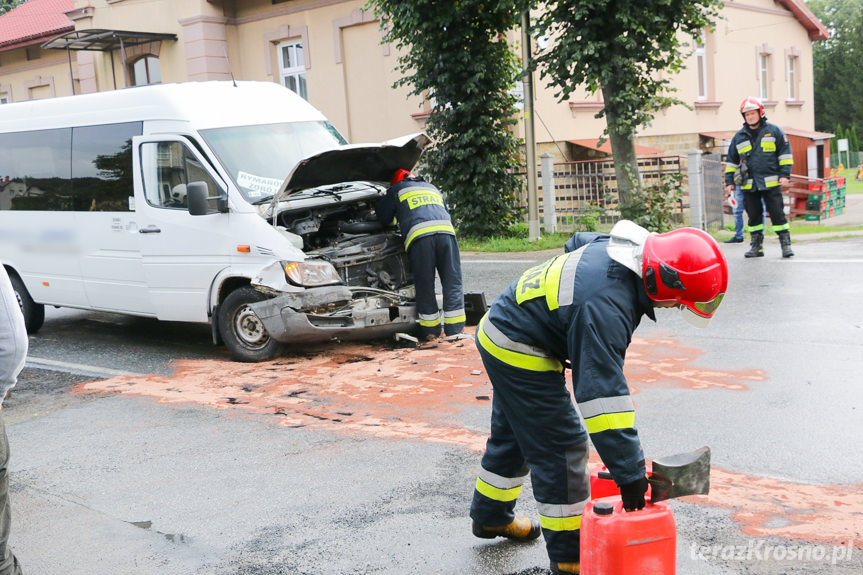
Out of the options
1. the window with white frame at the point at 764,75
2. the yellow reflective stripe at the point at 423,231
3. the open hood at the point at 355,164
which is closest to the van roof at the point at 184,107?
the open hood at the point at 355,164

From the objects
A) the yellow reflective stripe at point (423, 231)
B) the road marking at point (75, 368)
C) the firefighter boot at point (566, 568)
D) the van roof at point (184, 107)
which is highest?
the van roof at point (184, 107)

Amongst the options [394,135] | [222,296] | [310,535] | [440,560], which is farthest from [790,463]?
[394,135]

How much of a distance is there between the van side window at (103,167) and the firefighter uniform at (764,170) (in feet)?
25.7

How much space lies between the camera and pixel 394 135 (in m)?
20.9

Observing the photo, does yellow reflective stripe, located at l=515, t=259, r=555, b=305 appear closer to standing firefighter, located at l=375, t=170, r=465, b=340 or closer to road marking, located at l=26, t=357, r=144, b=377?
standing firefighter, located at l=375, t=170, r=465, b=340

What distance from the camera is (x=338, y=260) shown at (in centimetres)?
799

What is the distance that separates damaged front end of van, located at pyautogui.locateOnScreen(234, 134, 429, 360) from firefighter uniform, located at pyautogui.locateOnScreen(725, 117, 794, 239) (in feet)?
18.1

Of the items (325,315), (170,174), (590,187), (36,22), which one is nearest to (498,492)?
(325,315)

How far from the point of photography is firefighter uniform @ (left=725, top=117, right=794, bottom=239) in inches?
468

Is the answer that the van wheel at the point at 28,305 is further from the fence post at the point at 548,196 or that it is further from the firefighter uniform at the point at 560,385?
the fence post at the point at 548,196

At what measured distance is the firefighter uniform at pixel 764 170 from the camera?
39.0 feet

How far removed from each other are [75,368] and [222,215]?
6.66 feet

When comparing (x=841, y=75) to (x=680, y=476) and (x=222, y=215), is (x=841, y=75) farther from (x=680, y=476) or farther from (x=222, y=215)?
(x=680, y=476)

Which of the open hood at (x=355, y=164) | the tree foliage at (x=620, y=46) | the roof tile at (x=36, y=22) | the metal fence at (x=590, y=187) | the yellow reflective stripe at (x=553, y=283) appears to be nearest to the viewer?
the yellow reflective stripe at (x=553, y=283)
